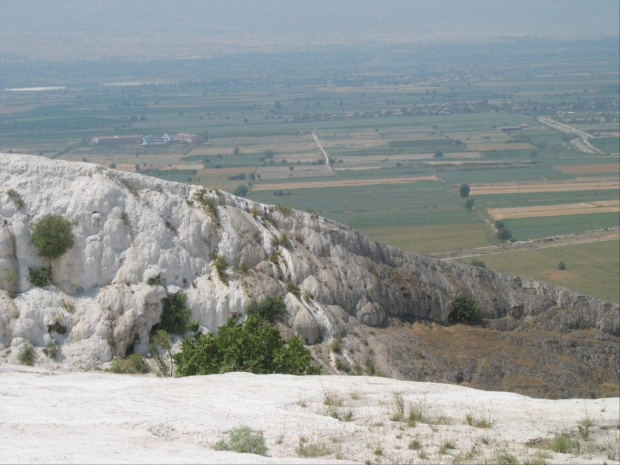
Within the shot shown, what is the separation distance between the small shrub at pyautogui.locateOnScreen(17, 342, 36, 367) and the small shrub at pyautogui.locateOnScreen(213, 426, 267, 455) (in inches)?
414

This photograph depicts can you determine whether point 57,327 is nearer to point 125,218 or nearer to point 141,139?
point 125,218

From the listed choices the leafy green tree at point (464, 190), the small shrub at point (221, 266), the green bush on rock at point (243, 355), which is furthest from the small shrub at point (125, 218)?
the leafy green tree at point (464, 190)

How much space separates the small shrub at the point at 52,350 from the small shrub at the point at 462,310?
45.7ft

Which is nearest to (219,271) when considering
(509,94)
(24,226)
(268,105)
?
(24,226)

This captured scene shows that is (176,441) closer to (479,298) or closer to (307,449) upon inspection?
(307,449)

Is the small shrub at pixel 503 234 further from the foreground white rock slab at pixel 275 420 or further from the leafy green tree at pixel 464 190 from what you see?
the foreground white rock slab at pixel 275 420

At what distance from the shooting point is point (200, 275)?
25.6m

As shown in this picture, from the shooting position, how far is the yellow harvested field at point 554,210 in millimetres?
83037

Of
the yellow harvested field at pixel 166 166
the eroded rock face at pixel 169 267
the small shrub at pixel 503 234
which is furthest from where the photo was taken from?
the yellow harvested field at pixel 166 166

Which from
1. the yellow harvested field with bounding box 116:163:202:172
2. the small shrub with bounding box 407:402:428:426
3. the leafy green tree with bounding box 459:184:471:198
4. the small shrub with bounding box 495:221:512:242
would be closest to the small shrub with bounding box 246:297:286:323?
the small shrub with bounding box 407:402:428:426

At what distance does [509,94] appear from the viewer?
634 ft

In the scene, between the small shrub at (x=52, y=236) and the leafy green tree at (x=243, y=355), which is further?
the small shrub at (x=52, y=236)

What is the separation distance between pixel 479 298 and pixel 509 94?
559 ft

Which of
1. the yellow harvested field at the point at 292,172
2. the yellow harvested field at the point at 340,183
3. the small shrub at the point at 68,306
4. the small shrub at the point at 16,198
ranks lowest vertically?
the yellow harvested field at the point at 340,183
